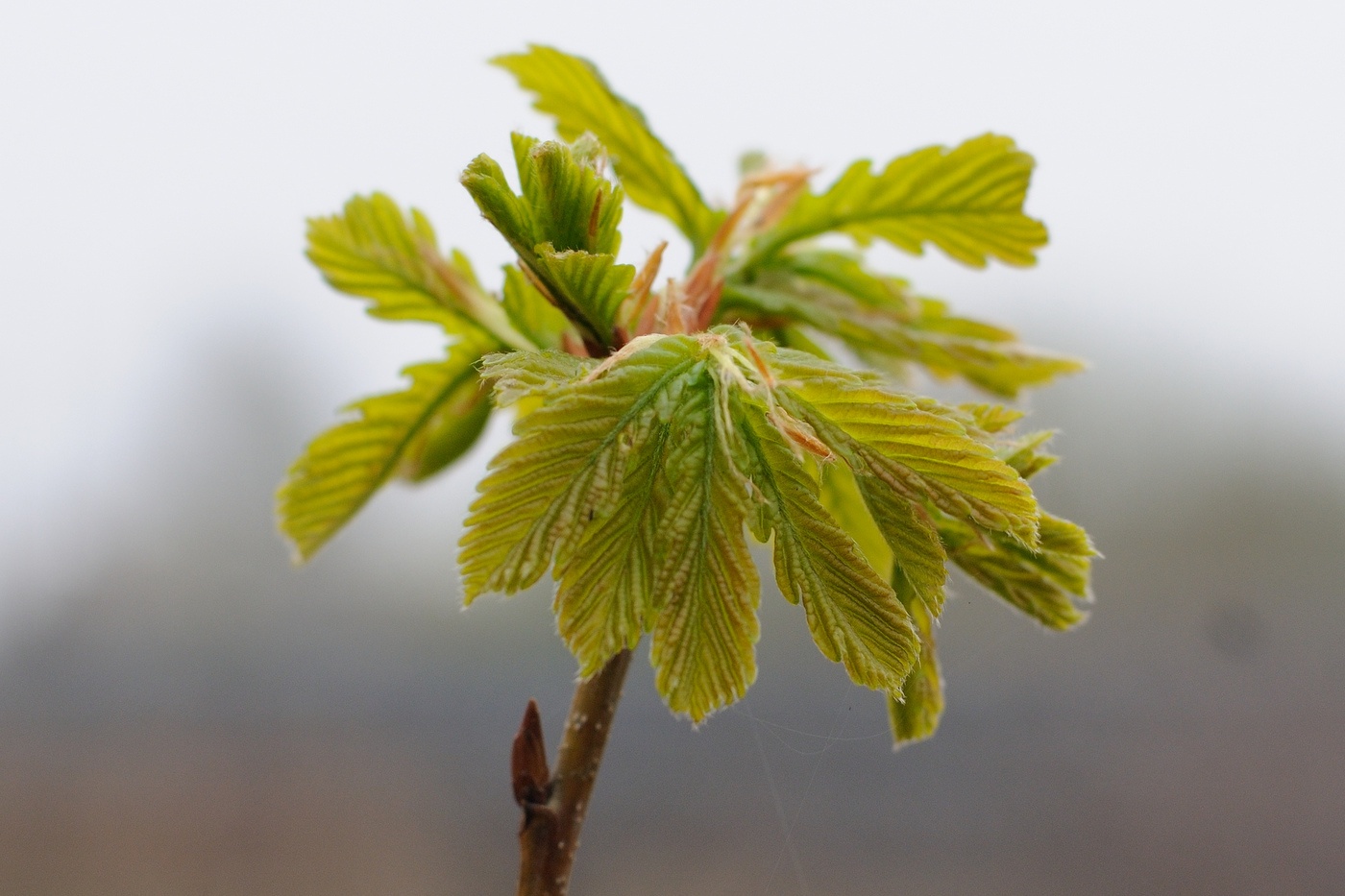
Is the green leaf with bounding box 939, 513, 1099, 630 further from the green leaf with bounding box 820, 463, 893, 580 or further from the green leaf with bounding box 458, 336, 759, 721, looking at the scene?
the green leaf with bounding box 458, 336, 759, 721

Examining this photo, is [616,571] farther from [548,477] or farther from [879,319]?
[879,319]

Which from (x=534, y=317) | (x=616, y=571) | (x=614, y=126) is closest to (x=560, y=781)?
(x=616, y=571)

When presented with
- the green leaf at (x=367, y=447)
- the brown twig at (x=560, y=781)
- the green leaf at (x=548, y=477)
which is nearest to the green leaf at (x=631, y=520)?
the green leaf at (x=548, y=477)

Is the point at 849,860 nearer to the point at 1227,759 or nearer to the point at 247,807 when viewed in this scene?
the point at 1227,759

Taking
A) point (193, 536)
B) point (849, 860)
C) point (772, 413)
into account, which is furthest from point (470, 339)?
point (193, 536)

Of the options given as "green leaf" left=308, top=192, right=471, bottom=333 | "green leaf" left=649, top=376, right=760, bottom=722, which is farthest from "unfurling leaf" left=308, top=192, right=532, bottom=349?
"green leaf" left=649, top=376, right=760, bottom=722
